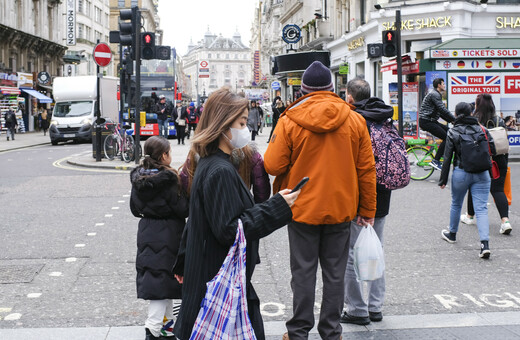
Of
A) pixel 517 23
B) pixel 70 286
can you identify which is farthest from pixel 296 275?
pixel 517 23

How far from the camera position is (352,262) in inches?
180

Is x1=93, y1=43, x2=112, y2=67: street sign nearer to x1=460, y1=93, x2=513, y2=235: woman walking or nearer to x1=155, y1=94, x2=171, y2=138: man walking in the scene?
x1=155, y1=94, x2=171, y2=138: man walking

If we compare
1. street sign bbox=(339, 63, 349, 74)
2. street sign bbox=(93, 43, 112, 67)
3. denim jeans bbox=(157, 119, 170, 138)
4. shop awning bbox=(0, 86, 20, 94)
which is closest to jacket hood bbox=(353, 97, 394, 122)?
street sign bbox=(93, 43, 112, 67)

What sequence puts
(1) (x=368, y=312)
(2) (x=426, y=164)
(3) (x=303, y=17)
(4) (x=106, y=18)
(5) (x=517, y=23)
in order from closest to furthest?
(1) (x=368, y=312)
(2) (x=426, y=164)
(5) (x=517, y=23)
(3) (x=303, y=17)
(4) (x=106, y=18)

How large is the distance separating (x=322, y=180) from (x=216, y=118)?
945mm

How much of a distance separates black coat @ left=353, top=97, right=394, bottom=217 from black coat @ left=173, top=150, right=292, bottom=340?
5.77ft

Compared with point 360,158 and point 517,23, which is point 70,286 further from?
point 517,23

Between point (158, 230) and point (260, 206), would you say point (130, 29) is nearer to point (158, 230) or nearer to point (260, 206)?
point (158, 230)

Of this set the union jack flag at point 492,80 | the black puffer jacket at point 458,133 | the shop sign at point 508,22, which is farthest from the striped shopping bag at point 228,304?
the shop sign at point 508,22

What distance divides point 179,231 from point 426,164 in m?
9.94

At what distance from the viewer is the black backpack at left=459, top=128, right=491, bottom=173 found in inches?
269

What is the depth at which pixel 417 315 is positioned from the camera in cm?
489

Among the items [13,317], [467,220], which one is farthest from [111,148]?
[13,317]

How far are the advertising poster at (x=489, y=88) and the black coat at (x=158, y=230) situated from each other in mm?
13874
